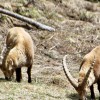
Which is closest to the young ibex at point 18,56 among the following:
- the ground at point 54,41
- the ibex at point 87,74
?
the ground at point 54,41

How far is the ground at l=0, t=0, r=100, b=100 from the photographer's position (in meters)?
11.4

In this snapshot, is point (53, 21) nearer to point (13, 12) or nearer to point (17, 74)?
point (13, 12)

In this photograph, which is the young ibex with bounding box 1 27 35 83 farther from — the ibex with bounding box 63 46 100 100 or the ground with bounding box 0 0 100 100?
the ibex with bounding box 63 46 100 100

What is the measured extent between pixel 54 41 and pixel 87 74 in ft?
29.1

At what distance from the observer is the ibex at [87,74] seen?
385 inches

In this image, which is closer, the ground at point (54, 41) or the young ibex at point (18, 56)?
the ground at point (54, 41)

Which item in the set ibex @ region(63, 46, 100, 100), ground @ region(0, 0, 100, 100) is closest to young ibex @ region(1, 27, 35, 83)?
ground @ region(0, 0, 100, 100)

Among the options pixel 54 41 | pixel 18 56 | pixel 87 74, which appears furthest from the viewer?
pixel 54 41

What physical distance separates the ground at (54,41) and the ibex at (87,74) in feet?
3.27

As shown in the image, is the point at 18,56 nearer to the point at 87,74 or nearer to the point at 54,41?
the point at 87,74

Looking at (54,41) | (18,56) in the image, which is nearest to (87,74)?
(18,56)

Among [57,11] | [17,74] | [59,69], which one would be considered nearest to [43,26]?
[57,11]

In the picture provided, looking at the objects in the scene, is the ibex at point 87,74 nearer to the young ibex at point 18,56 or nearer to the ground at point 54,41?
the ground at point 54,41

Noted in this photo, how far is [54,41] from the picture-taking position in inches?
730
